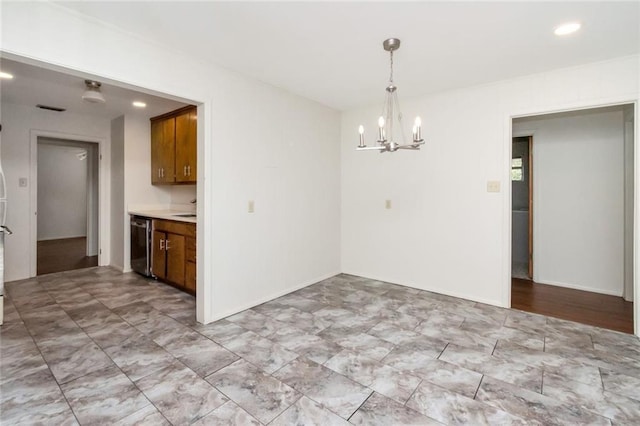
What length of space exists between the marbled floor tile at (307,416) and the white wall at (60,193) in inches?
334

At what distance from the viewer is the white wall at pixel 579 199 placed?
3.79 meters

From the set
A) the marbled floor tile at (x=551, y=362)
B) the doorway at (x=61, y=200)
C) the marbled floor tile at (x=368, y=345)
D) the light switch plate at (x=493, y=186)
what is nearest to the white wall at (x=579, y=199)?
the light switch plate at (x=493, y=186)

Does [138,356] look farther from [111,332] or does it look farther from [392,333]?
[392,333]

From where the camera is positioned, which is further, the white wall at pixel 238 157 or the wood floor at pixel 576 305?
the wood floor at pixel 576 305

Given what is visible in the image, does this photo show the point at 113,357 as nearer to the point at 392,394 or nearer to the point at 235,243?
the point at 235,243

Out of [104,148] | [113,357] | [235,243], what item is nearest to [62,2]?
[235,243]

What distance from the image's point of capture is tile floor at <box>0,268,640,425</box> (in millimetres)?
1755

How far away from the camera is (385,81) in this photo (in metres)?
3.36

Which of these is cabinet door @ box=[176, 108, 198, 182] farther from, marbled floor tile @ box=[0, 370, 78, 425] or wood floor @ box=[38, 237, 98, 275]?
wood floor @ box=[38, 237, 98, 275]

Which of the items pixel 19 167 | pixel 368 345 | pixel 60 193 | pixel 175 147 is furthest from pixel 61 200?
pixel 368 345

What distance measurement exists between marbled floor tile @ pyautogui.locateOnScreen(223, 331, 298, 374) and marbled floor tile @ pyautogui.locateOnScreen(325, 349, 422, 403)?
0.35 meters

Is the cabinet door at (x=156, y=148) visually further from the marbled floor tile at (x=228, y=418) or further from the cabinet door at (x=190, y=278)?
the marbled floor tile at (x=228, y=418)

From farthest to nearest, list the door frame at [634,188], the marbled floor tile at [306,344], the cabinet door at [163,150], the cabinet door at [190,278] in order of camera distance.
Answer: the cabinet door at [163,150]
the cabinet door at [190,278]
the door frame at [634,188]
the marbled floor tile at [306,344]

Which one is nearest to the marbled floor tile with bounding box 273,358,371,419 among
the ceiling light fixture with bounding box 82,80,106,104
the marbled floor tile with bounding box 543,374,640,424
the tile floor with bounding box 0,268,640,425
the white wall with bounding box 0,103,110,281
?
the tile floor with bounding box 0,268,640,425
